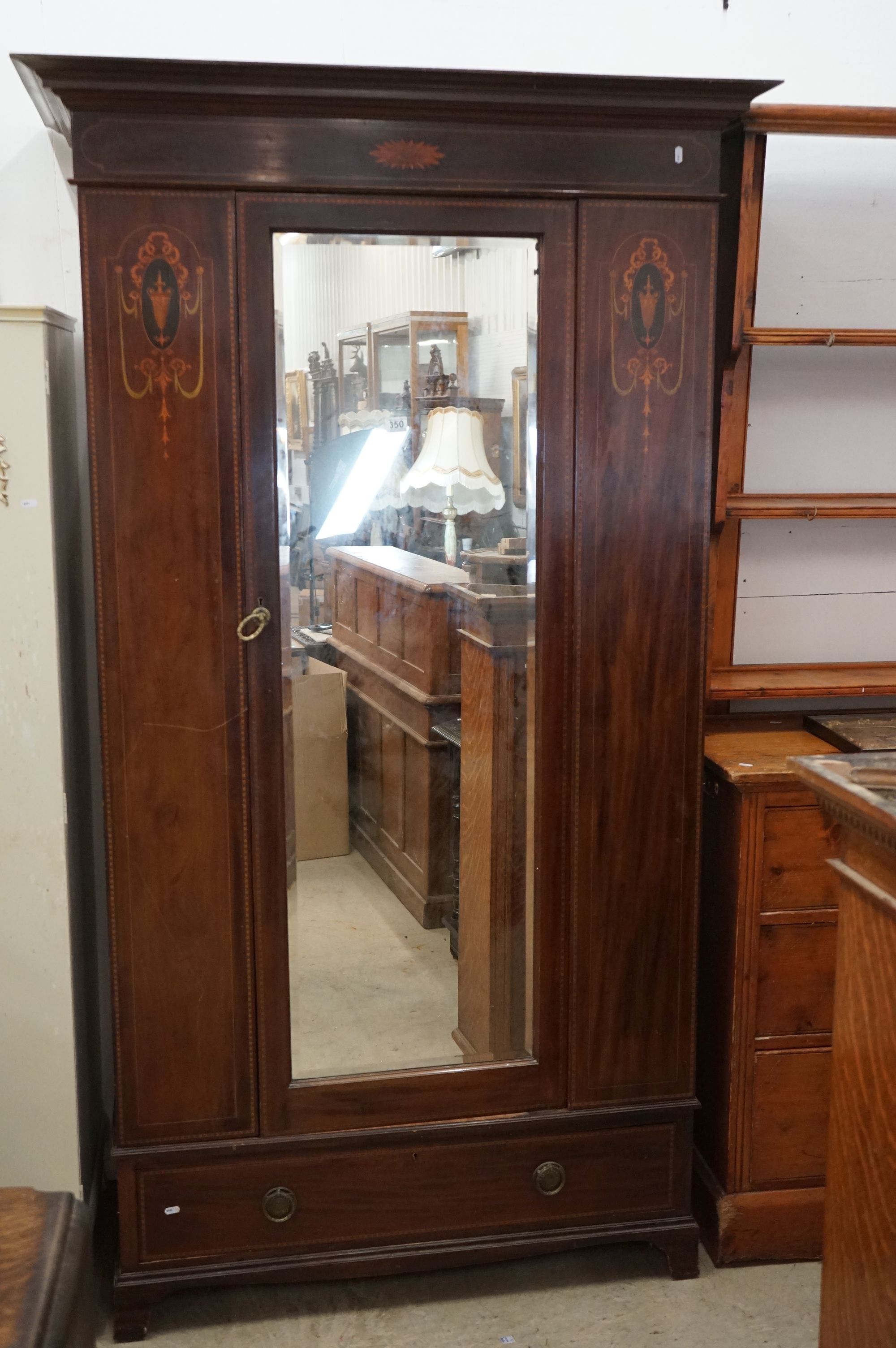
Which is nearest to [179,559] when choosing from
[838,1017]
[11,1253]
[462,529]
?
[462,529]

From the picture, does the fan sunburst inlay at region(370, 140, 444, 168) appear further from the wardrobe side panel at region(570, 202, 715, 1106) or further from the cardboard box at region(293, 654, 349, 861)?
the cardboard box at region(293, 654, 349, 861)

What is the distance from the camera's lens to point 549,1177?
2287 millimetres

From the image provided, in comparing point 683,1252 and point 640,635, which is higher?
point 640,635

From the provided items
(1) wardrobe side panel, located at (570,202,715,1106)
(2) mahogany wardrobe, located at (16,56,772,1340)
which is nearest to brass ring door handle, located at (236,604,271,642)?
(2) mahogany wardrobe, located at (16,56,772,1340)

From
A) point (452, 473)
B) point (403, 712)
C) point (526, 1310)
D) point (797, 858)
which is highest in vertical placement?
point (452, 473)

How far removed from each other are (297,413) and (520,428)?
1.23 ft

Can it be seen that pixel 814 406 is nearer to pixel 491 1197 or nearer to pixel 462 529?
pixel 462 529

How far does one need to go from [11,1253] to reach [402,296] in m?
1.64

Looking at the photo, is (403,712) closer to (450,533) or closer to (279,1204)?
(450,533)

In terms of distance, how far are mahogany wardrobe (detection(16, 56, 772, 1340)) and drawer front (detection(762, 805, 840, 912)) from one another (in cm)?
16

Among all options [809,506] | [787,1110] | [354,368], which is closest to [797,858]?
[787,1110]

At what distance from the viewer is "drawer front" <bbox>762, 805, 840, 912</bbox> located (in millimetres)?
2289

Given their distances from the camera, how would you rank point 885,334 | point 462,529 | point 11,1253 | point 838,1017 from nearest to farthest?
point 11,1253, point 838,1017, point 462,529, point 885,334

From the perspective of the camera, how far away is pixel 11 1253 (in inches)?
27.1
